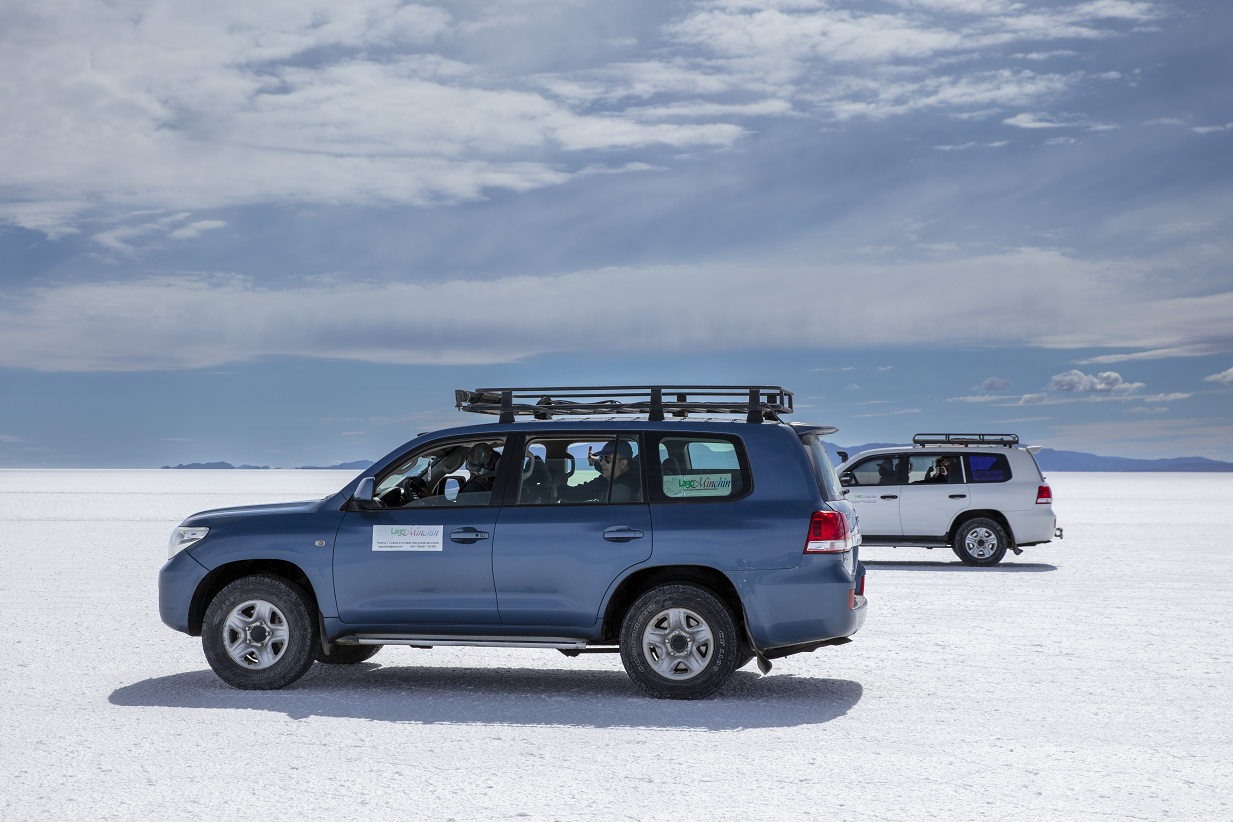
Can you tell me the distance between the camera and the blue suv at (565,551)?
7.61m

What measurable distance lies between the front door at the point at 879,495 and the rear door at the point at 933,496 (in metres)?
0.11

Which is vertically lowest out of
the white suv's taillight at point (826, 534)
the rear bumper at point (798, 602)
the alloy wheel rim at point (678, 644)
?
the alloy wheel rim at point (678, 644)

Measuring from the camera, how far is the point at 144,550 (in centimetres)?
2036

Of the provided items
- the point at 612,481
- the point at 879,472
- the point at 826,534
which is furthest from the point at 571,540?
the point at 879,472

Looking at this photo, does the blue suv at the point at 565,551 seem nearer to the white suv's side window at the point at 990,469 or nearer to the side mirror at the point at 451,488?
the side mirror at the point at 451,488

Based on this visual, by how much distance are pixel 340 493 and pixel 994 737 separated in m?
4.40

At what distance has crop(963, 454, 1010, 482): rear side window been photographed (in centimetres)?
1811

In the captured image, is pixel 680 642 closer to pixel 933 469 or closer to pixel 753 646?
pixel 753 646

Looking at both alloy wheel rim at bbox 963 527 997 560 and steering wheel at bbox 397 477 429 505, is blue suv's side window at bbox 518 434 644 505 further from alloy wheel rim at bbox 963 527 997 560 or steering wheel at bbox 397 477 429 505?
alloy wheel rim at bbox 963 527 997 560

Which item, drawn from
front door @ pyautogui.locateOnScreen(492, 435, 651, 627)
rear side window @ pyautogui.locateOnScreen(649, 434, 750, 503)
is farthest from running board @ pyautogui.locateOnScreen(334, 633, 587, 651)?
rear side window @ pyautogui.locateOnScreen(649, 434, 750, 503)

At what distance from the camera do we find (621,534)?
772cm

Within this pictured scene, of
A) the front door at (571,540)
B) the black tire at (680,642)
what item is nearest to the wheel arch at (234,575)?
the front door at (571,540)

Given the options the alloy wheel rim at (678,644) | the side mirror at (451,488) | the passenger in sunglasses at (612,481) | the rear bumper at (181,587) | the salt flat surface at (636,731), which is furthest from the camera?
the rear bumper at (181,587)

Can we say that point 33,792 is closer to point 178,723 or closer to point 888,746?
point 178,723
